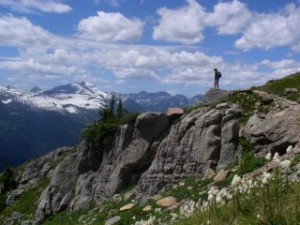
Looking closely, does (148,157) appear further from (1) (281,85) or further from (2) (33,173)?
(2) (33,173)

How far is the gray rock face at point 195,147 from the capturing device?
104ft

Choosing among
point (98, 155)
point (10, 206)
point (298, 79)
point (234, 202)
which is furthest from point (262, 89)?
point (10, 206)

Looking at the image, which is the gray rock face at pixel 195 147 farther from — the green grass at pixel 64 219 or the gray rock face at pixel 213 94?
the gray rock face at pixel 213 94

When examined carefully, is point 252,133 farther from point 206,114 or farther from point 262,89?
point 262,89

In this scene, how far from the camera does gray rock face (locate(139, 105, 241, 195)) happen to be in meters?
31.7

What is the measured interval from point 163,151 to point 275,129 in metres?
9.80

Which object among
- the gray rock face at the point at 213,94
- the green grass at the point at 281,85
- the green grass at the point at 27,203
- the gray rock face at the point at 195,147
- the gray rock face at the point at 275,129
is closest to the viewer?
the gray rock face at the point at 275,129

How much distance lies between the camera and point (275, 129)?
2775 centimetres

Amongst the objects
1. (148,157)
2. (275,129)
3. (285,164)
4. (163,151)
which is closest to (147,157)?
(148,157)

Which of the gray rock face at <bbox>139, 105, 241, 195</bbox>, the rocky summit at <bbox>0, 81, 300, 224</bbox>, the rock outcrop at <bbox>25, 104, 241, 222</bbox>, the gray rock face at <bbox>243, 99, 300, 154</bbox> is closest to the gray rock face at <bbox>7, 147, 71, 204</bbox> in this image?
the rocky summit at <bbox>0, 81, 300, 224</bbox>

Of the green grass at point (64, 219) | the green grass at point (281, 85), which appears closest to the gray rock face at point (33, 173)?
the green grass at point (64, 219)

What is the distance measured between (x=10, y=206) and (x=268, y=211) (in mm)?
56521

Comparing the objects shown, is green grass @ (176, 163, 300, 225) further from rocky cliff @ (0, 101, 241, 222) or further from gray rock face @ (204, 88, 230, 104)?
gray rock face @ (204, 88, 230, 104)

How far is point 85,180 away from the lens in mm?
42688
